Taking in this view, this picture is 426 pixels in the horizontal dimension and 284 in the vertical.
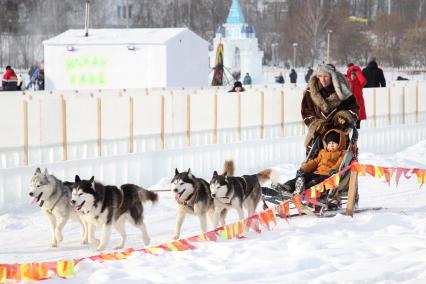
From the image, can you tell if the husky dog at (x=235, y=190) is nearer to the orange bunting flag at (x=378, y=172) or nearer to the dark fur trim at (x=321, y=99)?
the dark fur trim at (x=321, y=99)

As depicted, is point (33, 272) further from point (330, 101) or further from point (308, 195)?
point (330, 101)

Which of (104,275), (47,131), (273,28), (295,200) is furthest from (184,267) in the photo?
(273,28)

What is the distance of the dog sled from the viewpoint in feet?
31.6

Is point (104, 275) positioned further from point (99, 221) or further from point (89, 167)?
point (89, 167)

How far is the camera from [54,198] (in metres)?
9.66

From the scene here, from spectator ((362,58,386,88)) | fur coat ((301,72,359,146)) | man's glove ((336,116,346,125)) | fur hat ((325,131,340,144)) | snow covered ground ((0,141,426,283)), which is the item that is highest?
spectator ((362,58,386,88))

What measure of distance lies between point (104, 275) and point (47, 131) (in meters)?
8.39

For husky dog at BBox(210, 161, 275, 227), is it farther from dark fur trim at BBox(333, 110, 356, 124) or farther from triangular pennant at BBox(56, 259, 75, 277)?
triangular pennant at BBox(56, 259, 75, 277)

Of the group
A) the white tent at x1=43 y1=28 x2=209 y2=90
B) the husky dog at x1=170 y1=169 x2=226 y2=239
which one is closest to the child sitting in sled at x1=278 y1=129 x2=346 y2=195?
the husky dog at x1=170 y1=169 x2=226 y2=239

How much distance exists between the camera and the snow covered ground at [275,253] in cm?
686

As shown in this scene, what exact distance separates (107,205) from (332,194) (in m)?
2.24

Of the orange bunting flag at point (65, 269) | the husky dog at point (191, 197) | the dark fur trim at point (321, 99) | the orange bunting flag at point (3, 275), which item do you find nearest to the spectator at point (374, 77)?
the dark fur trim at point (321, 99)

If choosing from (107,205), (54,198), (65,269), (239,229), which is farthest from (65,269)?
(54,198)

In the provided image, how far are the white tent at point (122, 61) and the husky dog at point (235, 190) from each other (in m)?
23.4
